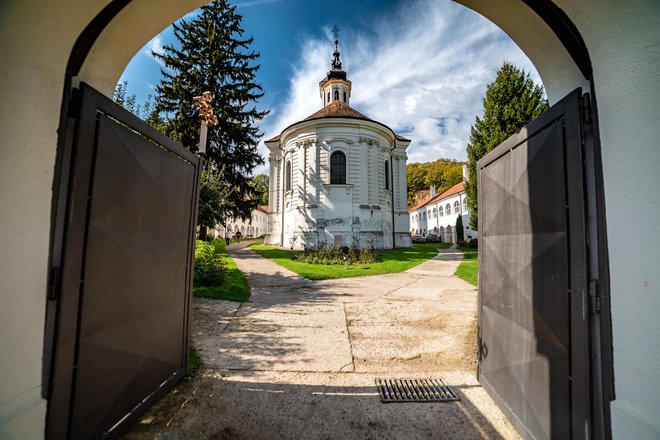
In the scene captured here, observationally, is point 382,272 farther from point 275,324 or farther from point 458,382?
point 458,382

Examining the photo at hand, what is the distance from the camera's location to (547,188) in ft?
7.27

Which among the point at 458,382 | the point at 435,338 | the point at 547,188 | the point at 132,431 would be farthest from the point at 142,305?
the point at 435,338

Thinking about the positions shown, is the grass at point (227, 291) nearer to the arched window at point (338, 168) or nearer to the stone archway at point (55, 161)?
the stone archway at point (55, 161)

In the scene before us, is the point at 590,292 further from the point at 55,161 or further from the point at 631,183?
the point at 55,161

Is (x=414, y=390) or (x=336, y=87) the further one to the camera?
(x=336, y=87)

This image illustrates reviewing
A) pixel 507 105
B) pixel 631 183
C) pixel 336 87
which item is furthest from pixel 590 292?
pixel 336 87

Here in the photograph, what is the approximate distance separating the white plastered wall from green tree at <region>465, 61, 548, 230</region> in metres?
15.0

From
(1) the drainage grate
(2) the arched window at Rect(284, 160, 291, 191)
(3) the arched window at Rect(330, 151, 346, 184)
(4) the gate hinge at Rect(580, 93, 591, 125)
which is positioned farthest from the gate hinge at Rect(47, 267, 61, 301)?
(2) the arched window at Rect(284, 160, 291, 191)

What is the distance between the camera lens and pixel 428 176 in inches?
2672

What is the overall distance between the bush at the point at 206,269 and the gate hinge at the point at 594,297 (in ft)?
27.2

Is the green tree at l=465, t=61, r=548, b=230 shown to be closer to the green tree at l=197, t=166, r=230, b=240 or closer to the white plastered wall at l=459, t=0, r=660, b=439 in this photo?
the green tree at l=197, t=166, r=230, b=240

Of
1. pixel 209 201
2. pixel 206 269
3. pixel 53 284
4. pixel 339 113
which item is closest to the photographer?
pixel 53 284

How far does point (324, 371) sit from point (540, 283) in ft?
8.41

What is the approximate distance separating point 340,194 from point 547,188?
62.6 feet
